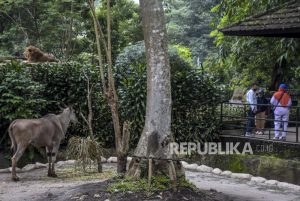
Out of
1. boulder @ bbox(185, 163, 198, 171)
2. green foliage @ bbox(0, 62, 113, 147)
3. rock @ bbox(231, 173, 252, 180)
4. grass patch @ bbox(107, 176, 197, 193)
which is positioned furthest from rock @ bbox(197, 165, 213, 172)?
grass patch @ bbox(107, 176, 197, 193)

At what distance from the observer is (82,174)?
1102 cm

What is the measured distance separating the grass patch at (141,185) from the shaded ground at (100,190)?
111 mm

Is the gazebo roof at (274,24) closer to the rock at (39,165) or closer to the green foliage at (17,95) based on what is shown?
the green foliage at (17,95)

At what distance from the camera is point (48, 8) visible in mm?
21672

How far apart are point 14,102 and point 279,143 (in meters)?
6.36

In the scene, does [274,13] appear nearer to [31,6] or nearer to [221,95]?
[221,95]

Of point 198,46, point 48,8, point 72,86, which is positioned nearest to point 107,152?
point 72,86

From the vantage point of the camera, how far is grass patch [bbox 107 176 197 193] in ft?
25.6

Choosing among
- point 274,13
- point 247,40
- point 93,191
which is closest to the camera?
point 93,191

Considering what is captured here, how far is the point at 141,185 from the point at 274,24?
4822mm


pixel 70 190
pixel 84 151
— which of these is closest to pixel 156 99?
pixel 70 190

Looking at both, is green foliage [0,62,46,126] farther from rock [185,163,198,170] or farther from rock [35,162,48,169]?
rock [185,163,198,170]

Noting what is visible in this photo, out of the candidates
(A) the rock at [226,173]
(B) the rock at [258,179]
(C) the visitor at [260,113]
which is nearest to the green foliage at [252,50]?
(C) the visitor at [260,113]

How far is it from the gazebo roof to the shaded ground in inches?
130
